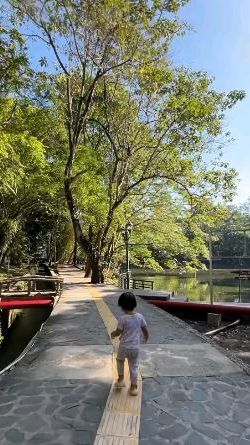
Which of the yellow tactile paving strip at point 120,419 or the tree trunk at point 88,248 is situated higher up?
the tree trunk at point 88,248

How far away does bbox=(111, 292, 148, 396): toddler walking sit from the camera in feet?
18.2

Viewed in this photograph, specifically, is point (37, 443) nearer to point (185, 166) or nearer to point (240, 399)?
point (240, 399)

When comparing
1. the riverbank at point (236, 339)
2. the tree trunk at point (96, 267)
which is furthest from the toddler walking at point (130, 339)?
the tree trunk at point (96, 267)

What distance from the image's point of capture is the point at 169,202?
95.1ft

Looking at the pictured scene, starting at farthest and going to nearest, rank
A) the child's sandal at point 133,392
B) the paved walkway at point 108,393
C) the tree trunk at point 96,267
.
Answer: the tree trunk at point 96,267 < the child's sandal at point 133,392 < the paved walkway at point 108,393

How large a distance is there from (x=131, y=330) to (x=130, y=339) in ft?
0.40

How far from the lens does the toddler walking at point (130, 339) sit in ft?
18.2

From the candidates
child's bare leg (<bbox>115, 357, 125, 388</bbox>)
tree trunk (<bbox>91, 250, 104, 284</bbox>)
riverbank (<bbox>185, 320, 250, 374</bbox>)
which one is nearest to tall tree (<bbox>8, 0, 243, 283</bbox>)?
tree trunk (<bbox>91, 250, 104, 284</bbox>)

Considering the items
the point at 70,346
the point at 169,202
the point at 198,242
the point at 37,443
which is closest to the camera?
the point at 37,443

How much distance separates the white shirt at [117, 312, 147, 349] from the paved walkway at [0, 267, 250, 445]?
2.48 ft

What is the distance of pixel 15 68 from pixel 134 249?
19.0 m

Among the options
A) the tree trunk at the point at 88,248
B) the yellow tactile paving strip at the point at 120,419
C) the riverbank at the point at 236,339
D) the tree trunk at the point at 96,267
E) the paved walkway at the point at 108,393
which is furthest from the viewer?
the tree trunk at the point at 96,267

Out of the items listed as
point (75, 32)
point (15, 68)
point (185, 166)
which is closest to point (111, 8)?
point (75, 32)

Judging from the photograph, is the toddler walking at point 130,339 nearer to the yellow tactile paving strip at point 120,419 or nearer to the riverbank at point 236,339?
the yellow tactile paving strip at point 120,419
